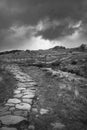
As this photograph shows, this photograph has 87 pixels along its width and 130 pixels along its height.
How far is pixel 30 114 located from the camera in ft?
15.3

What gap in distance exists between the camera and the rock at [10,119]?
4.03m

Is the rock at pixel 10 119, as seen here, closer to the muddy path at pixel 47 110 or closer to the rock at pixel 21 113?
the muddy path at pixel 47 110

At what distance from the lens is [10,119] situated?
165 inches

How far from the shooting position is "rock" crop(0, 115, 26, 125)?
159 inches

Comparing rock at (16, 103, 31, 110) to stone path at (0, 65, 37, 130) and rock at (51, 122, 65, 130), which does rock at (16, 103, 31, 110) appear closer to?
stone path at (0, 65, 37, 130)

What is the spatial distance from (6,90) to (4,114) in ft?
8.72

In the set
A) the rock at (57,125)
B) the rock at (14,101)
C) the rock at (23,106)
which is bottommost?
the rock at (57,125)

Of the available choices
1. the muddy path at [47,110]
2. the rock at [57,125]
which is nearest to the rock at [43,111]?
the muddy path at [47,110]

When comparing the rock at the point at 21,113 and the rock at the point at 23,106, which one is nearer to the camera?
the rock at the point at 21,113

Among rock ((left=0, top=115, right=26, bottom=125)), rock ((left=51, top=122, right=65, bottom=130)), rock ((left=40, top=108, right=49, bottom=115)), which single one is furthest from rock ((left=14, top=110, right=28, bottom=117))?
rock ((left=51, top=122, right=65, bottom=130))

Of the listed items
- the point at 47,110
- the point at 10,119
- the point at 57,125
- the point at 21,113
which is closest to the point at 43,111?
the point at 47,110

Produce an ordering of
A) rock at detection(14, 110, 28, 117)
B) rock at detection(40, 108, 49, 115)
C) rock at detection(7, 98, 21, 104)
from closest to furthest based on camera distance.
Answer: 1. rock at detection(14, 110, 28, 117)
2. rock at detection(40, 108, 49, 115)
3. rock at detection(7, 98, 21, 104)

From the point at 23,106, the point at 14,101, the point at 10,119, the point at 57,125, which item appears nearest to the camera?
the point at 57,125

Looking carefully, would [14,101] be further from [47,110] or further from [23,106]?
[47,110]
